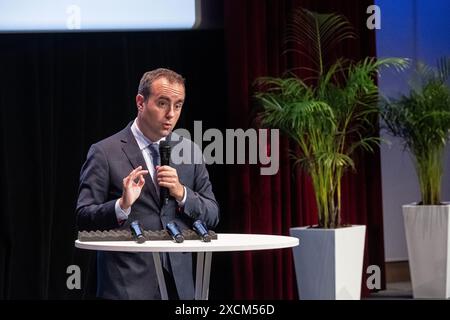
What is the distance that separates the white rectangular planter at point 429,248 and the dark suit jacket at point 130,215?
2.61 metres

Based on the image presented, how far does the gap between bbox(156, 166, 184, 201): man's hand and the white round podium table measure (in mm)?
192

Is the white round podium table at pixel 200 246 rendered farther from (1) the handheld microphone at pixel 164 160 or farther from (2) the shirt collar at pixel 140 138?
(2) the shirt collar at pixel 140 138

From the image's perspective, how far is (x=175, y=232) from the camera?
296 cm

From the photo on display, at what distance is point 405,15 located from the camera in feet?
21.6

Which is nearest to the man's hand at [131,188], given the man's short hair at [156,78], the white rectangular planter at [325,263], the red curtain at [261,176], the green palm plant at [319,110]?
the man's short hair at [156,78]

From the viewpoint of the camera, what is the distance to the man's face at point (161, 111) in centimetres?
333

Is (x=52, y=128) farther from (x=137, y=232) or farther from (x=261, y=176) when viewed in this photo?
(x=137, y=232)

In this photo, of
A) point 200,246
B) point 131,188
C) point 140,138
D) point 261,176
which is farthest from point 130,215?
point 261,176

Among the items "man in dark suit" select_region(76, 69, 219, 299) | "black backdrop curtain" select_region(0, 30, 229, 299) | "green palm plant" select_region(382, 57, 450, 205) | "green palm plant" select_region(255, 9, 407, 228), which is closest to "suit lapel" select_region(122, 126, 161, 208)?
"man in dark suit" select_region(76, 69, 219, 299)

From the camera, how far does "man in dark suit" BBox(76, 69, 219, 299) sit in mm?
3076

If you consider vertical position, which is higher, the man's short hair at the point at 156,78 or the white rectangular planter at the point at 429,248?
the man's short hair at the point at 156,78

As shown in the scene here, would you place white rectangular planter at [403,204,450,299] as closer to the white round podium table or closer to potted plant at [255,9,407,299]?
potted plant at [255,9,407,299]
